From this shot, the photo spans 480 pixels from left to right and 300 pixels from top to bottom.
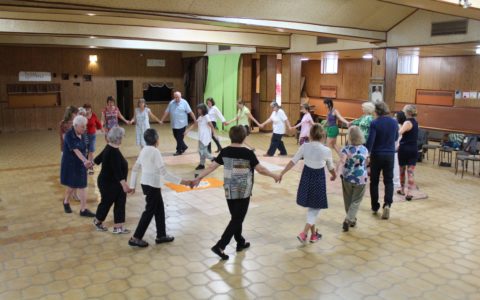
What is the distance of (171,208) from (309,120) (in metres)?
4.33

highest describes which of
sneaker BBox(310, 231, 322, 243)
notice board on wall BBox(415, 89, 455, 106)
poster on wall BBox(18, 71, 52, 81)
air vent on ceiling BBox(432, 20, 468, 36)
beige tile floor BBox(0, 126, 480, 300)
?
air vent on ceiling BBox(432, 20, 468, 36)

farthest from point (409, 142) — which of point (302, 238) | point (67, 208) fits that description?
point (67, 208)

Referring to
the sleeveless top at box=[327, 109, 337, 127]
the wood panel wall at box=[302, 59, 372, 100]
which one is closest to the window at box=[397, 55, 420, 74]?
the wood panel wall at box=[302, 59, 372, 100]

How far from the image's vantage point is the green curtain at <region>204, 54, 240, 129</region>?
15.0 meters

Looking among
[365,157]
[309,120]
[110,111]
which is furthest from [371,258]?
[110,111]

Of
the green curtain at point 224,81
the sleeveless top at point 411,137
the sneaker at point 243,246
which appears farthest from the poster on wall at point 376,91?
→ the sneaker at point 243,246

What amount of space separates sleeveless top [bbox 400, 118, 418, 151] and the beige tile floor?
89 cm

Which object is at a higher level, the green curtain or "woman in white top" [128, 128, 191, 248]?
the green curtain

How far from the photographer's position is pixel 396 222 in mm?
5879

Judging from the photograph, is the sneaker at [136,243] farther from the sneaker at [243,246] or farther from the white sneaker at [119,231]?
the sneaker at [243,246]

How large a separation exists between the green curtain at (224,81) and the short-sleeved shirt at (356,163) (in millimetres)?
9993

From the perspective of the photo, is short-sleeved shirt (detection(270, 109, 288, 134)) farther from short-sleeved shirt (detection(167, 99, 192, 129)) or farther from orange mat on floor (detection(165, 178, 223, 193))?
orange mat on floor (detection(165, 178, 223, 193))

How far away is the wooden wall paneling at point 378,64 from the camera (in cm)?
1099

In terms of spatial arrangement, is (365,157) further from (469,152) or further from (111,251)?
(469,152)
